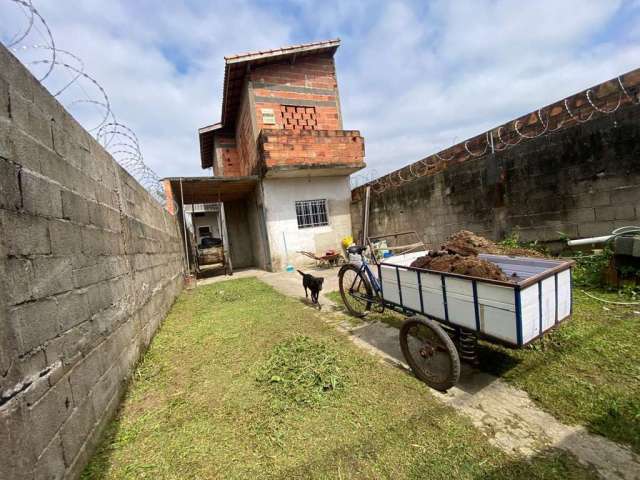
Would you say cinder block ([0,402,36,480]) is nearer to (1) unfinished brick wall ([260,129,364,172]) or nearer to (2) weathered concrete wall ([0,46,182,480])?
(2) weathered concrete wall ([0,46,182,480])

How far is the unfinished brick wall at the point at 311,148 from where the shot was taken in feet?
30.2

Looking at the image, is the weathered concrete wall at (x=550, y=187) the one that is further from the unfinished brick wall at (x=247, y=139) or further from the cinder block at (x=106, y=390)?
the cinder block at (x=106, y=390)

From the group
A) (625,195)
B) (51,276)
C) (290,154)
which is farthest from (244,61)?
(625,195)

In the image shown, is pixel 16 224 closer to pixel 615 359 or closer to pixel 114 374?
pixel 114 374

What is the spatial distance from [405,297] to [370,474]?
5.47 ft

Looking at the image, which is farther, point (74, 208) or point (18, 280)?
point (74, 208)

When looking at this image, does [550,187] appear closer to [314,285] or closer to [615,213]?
[615,213]

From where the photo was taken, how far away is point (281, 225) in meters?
10.4

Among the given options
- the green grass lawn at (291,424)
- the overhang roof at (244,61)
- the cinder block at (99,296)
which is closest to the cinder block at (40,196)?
the cinder block at (99,296)

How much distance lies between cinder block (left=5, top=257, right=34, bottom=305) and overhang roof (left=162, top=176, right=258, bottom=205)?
313 inches

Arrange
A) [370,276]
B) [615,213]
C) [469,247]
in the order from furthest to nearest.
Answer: [615,213] < [370,276] < [469,247]

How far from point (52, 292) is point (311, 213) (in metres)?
9.44

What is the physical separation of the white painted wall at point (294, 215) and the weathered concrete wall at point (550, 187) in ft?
13.4

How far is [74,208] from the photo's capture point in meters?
2.09
